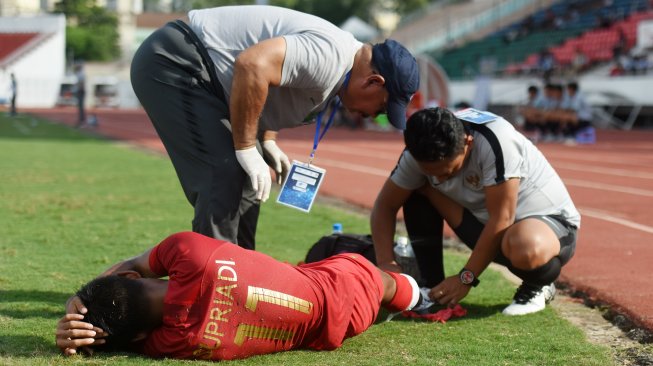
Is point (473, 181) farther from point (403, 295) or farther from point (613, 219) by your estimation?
point (613, 219)

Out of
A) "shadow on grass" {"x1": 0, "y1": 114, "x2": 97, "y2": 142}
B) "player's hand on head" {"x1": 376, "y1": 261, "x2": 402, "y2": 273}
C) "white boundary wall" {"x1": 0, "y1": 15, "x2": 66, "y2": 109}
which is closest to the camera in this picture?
"player's hand on head" {"x1": 376, "y1": 261, "x2": 402, "y2": 273}

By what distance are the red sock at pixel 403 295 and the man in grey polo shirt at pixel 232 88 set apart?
768 mm

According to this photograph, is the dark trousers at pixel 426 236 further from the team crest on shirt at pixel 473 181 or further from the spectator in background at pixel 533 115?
the spectator in background at pixel 533 115

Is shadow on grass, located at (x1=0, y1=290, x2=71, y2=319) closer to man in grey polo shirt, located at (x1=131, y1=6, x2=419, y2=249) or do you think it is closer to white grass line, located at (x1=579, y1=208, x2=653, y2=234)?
man in grey polo shirt, located at (x1=131, y1=6, x2=419, y2=249)

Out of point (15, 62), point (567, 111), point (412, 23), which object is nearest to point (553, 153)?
point (567, 111)

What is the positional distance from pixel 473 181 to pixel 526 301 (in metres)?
0.74

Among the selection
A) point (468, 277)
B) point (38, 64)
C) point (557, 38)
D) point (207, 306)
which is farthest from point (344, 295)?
point (38, 64)

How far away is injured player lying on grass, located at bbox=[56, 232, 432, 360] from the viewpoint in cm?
362

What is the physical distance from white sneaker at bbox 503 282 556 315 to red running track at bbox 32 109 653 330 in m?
0.45

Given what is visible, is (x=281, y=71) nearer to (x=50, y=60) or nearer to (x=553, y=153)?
(x=553, y=153)

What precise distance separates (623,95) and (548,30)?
38.7 ft

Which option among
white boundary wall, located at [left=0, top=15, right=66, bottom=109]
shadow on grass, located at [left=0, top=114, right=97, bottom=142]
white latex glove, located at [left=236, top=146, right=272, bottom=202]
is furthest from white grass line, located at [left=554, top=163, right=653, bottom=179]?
white boundary wall, located at [left=0, top=15, right=66, bottom=109]

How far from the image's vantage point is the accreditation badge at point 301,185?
4520 millimetres

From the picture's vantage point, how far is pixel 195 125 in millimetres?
4266
